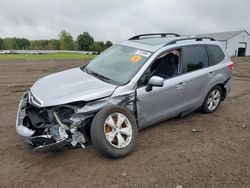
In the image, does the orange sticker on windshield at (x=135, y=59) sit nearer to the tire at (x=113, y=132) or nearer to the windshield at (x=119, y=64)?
the windshield at (x=119, y=64)

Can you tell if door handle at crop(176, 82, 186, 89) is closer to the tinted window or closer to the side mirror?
the tinted window

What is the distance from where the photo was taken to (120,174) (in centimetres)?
343

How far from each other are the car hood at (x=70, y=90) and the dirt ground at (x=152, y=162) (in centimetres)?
94

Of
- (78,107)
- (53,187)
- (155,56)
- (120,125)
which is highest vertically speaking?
(155,56)

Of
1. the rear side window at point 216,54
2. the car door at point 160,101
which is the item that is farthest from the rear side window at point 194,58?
the car door at point 160,101

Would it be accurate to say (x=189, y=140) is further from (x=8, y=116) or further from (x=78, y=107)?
(x=8, y=116)

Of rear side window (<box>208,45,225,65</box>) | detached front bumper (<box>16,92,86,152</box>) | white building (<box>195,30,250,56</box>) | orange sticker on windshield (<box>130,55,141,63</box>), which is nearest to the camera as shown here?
detached front bumper (<box>16,92,86,152</box>)

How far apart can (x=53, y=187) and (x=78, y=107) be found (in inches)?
45.4

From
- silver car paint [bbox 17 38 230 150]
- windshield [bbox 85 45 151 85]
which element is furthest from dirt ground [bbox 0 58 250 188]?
windshield [bbox 85 45 151 85]

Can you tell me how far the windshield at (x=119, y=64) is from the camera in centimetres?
434

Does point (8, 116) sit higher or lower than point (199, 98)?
lower

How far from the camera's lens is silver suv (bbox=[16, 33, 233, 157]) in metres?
3.66

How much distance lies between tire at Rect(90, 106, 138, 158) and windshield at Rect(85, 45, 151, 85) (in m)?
0.61

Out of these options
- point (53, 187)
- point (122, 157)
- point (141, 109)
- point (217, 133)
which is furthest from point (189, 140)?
point (53, 187)
